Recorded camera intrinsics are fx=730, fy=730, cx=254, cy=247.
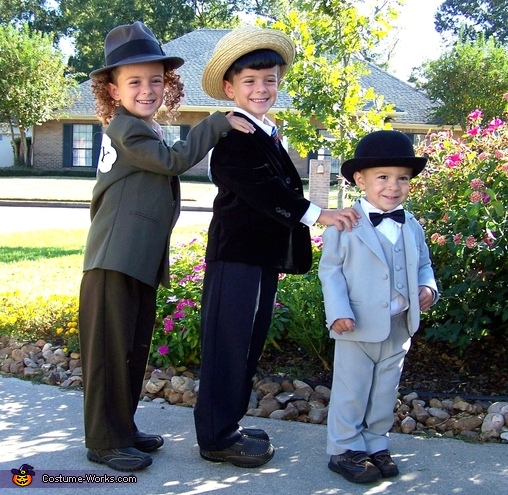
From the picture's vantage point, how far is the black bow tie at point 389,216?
3164 mm

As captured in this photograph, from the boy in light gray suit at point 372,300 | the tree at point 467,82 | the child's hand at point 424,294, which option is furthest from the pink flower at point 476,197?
the tree at point 467,82

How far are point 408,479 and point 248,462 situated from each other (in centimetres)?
69

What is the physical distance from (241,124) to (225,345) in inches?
37.6

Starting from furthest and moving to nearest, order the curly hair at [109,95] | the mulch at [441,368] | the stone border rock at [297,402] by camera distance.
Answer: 1. the mulch at [441,368]
2. the stone border rock at [297,402]
3. the curly hair at [109,95]

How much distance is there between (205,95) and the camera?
26.4 meters

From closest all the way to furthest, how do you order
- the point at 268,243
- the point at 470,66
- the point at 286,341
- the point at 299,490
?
1. the point at 299,490
2. the point at 268,243
3. the point at 286,341
4. the point at 470,66

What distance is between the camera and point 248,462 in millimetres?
3207

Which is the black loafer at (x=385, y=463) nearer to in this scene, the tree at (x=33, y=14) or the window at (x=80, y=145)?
the window at (x=80, y=145)

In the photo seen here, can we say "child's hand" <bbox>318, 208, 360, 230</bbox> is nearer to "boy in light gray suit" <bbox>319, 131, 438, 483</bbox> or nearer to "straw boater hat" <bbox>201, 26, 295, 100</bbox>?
"boy in light gray suit" <bbox>319, 131, 438, 483</bbox>

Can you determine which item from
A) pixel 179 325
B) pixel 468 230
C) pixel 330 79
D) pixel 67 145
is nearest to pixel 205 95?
pixel 67 145

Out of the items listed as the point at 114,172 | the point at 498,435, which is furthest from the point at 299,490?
the point at 114,172

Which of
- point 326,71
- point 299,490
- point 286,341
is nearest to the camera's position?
point 299,490

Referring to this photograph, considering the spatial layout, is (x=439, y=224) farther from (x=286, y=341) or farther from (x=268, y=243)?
(x=268, y=243)

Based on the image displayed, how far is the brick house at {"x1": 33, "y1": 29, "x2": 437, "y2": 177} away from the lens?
85.8 ft
